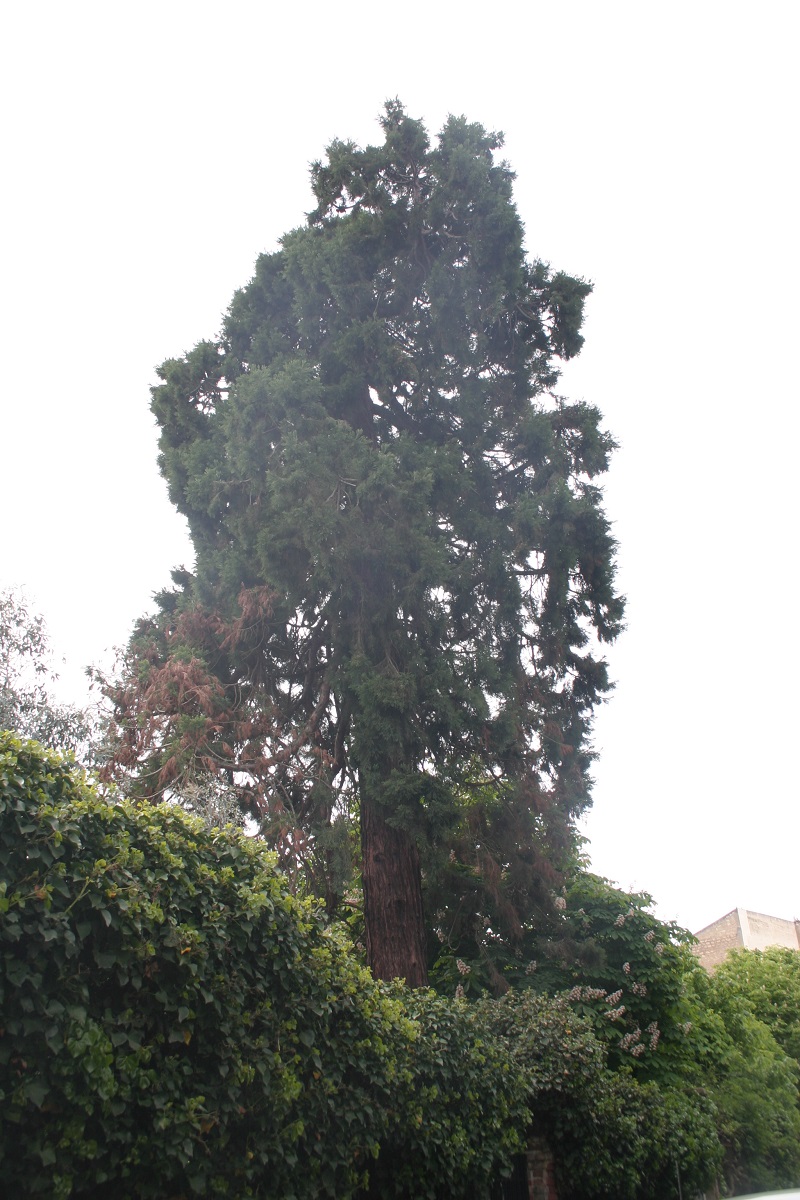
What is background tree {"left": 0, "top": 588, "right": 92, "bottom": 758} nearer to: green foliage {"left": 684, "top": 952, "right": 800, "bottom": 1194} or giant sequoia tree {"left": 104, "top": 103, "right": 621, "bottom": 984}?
giant sequoia tree {"left": 104, "top": 103, "right": 621, "bottom": 984}

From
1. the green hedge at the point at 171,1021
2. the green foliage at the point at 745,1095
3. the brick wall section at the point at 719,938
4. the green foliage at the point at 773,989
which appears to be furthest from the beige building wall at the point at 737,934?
the green hedge at the point at 171,1021

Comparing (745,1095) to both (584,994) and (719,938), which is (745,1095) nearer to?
(584,994)

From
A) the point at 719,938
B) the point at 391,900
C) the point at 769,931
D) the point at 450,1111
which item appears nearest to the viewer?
the point at 450,1111

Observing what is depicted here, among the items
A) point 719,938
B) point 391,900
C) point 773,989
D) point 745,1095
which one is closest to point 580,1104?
point 391,900

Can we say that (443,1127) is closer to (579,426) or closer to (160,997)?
(160,997)

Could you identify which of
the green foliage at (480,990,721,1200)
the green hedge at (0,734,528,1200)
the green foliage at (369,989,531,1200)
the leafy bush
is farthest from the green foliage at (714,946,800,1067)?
the leafy bush

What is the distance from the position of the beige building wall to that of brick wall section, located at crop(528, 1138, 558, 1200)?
112ft

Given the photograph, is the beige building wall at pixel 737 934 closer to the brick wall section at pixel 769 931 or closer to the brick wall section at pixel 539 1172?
the brick wall section at pixel 769 931

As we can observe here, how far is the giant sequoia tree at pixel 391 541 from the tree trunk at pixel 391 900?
0.03m

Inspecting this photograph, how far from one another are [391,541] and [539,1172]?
7.34 m

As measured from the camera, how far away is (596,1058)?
9.34 m

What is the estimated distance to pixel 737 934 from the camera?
1613 inches

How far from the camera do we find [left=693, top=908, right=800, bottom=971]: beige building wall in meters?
40.9

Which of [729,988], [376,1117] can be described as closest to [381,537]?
[376,1117]
